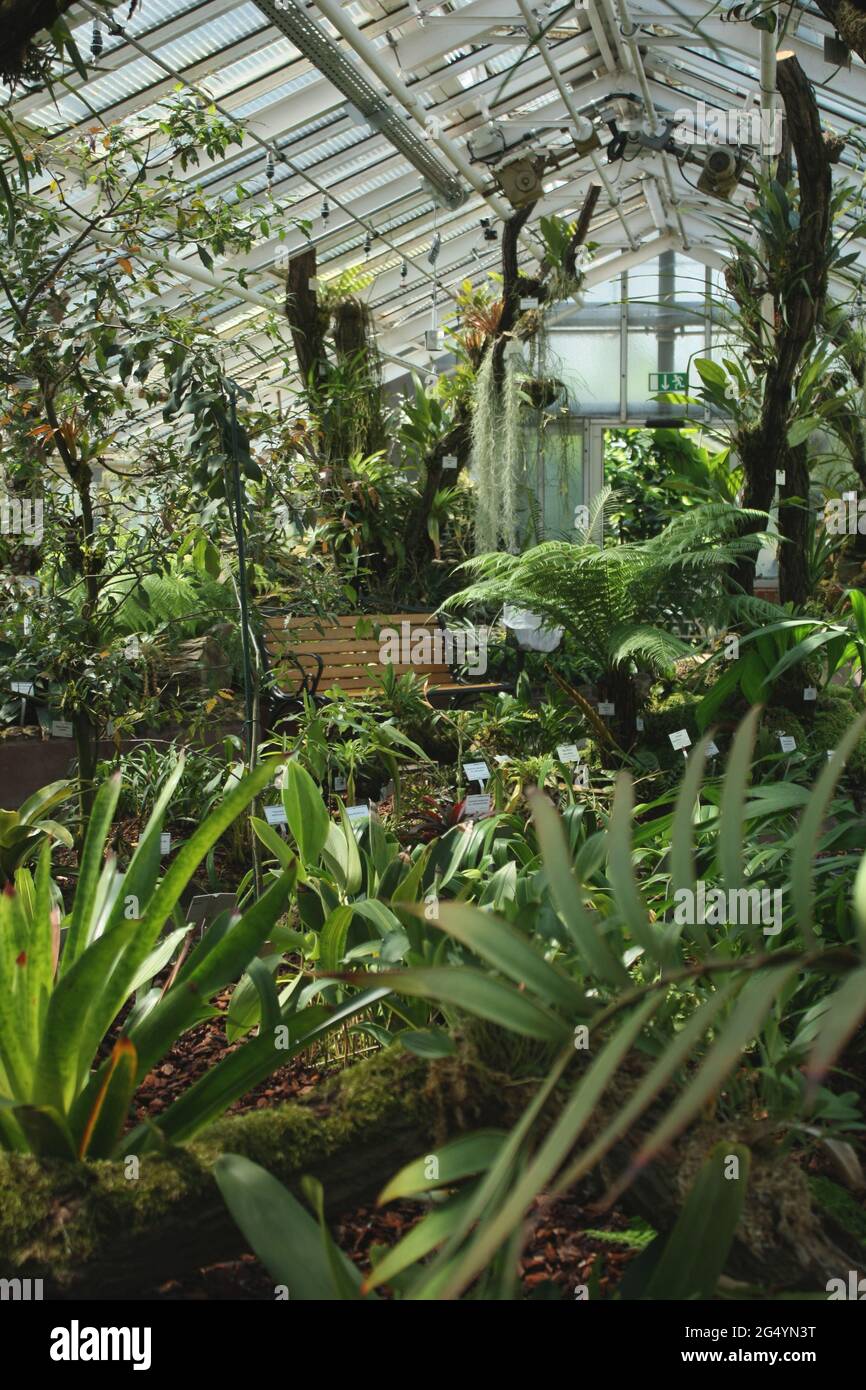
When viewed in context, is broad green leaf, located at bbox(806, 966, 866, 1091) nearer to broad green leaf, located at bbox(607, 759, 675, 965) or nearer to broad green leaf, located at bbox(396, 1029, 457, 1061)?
broad green leaf, located at bbox(607, 759, 675, 965)

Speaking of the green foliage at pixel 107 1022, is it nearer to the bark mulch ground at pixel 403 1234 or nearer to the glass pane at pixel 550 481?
the bark mulch ground at pixel 403 1234

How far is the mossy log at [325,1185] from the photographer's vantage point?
1182 mm

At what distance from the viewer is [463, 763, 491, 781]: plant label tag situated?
3.67m

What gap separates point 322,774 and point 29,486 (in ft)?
3.69

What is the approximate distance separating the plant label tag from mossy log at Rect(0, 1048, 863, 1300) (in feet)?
A: 7.54

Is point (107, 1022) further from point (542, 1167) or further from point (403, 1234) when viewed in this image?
point (542, 1167)

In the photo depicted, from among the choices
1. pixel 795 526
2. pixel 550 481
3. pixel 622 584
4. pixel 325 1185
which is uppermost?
pixel 550 481

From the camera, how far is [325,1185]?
1296mm

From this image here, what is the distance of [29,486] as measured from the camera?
9.53ft

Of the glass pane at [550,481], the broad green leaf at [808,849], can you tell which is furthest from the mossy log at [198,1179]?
the glass pane at [550,481]

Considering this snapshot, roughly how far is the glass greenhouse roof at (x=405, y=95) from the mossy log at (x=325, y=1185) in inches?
140

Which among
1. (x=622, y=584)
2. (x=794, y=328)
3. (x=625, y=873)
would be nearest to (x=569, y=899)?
(x=625, y=873)

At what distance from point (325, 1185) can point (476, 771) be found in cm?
243
